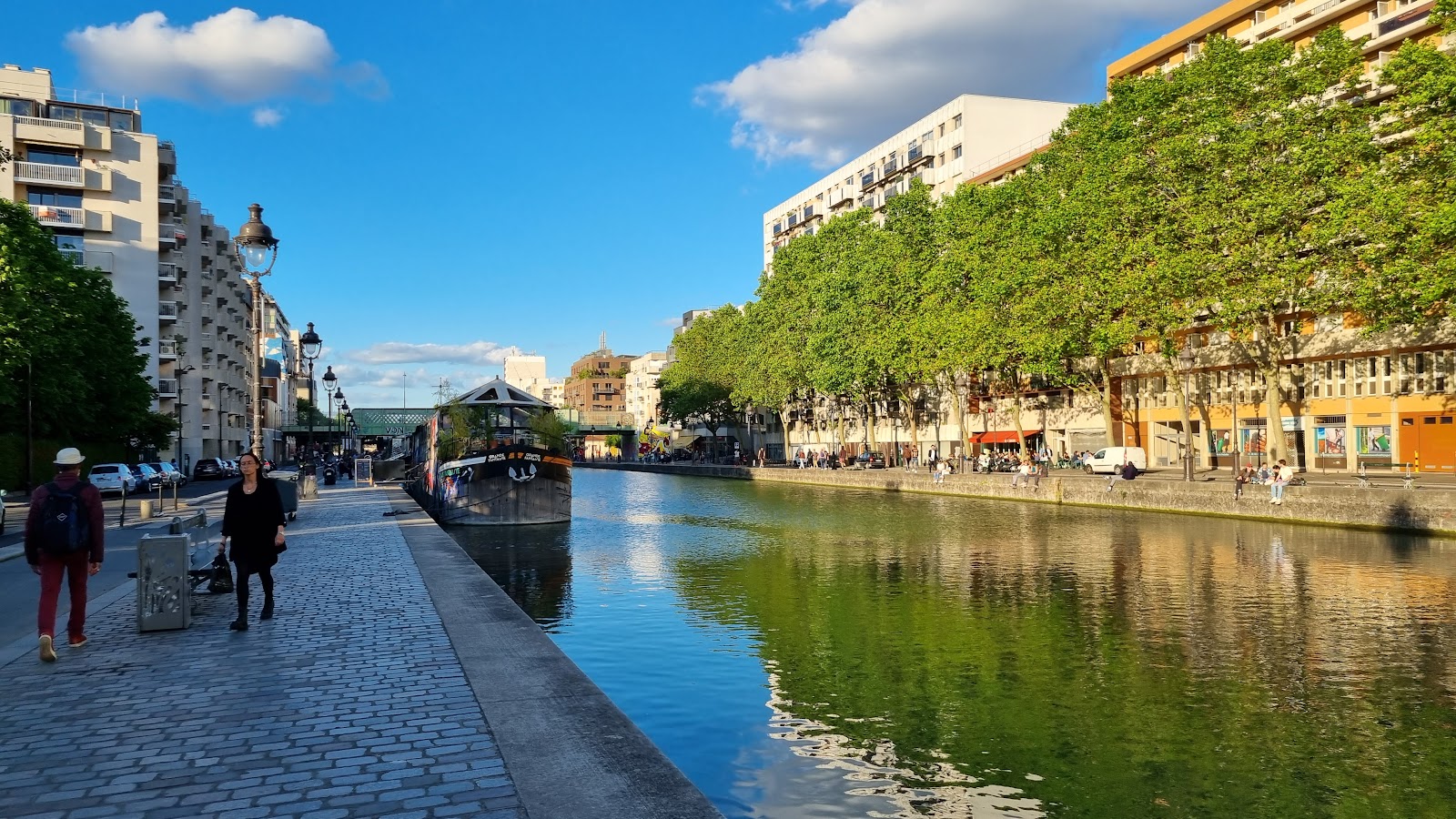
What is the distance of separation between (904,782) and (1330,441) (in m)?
50.6

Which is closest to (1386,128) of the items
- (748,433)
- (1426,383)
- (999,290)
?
(1426,383)

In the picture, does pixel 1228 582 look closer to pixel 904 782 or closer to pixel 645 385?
pixel 904 782

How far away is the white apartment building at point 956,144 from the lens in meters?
77.8

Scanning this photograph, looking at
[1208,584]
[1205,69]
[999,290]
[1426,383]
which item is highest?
[1205,69]

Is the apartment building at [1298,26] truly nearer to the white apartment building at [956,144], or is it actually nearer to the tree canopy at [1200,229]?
the tree canopy at [1200,229]

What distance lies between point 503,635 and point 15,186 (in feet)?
239

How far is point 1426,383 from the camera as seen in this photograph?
44.7 meters

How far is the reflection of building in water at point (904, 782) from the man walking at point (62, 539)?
6.34 meters

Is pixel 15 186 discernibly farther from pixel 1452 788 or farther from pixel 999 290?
pixel 1452 788

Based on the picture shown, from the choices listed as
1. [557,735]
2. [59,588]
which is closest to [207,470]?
[59,588]

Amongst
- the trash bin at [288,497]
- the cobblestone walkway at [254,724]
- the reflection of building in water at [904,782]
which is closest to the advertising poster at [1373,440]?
the trash bin at [288,497]

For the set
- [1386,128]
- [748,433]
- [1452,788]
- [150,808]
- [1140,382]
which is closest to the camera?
[150,808]

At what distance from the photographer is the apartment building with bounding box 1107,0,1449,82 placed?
46.8 meters

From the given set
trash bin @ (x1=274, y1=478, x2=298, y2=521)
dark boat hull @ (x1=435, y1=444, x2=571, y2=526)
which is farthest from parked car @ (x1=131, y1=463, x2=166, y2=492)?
trash bin @ (x1=274, y1=478, x2=298, y2=521)
